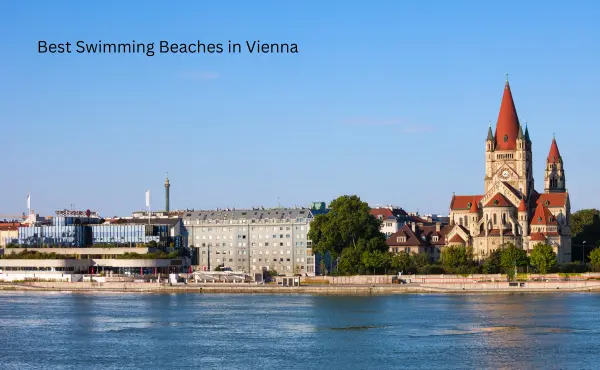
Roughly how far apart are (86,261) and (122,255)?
493 cm

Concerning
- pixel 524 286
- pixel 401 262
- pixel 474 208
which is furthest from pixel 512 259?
pixel 474 208

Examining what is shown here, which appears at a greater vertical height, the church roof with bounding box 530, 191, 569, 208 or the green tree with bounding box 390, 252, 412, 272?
the church roof with bounding box 530, 191, 569, 208

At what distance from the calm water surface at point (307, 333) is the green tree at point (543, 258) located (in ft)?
72.6

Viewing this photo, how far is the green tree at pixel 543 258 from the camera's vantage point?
134m

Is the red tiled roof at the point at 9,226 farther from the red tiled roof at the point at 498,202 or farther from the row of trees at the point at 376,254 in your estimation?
the red tiled roof at the point at 498,202

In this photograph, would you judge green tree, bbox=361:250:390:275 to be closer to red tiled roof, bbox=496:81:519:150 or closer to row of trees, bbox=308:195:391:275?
row of trees, bbox=308:195:391:275

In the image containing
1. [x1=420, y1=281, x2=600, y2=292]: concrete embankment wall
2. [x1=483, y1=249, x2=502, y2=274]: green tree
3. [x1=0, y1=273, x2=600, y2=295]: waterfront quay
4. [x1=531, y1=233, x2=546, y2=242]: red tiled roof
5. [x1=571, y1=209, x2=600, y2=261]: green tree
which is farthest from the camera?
[x1=571, y1=209, x2=600, y2=261]: green tree

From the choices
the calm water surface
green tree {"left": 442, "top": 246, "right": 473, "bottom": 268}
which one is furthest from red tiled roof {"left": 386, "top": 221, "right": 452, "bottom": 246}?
the calm water surface

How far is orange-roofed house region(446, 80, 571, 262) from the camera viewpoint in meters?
146

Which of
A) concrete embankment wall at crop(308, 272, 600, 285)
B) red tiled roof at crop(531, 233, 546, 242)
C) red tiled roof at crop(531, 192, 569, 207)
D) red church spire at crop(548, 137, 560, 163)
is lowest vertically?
concrete embankment wall at crop(308, 272, 600, 285)

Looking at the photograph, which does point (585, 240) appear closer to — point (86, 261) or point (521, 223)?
point (521, 223)

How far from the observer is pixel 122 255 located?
152 m

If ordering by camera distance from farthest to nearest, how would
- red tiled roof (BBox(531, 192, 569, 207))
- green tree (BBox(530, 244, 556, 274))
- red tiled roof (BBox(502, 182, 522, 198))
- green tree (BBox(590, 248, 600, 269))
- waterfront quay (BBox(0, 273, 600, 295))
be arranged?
red tiled roof (BBox(531, 192, 569, 207)) → red tiled roof (BBox(502, 182, 522, 198)) → green tree (BBox(590, 248, 600, 269)) → green tree (BBox(530, 244, 556, 274)) → waterfront quay (BBox(0, 273, 600, 295))

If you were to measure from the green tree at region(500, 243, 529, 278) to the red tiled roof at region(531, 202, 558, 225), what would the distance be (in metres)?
10.3
